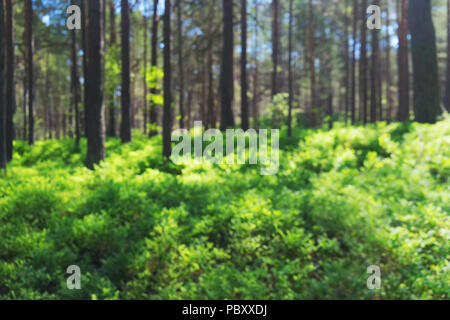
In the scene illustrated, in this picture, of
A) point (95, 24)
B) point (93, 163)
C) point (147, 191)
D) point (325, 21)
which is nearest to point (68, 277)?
point (147, 191)

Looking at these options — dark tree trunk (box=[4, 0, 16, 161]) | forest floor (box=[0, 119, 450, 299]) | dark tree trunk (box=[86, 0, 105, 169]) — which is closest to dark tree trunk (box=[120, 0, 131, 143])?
dark tree trunk (box=[4, 0, 16, 161])

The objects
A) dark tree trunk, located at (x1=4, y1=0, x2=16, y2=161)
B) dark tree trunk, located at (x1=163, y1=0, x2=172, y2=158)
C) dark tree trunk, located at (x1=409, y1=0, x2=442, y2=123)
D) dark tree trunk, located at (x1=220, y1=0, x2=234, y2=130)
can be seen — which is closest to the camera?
dark tree trunk, located at (x1=163, y1=0, x2=172, y2=158)

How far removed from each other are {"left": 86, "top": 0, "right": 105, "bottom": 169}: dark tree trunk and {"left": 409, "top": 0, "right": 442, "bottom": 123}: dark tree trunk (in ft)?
31.5

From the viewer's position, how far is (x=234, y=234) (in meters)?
5.00

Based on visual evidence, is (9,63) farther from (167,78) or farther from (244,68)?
(244,68)

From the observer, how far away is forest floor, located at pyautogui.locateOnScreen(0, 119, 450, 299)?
407 centimetres

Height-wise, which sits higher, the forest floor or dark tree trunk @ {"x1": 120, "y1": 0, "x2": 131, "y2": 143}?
dark tree trunk @ {"x1": 120, "y1": 0, "x2": 131, "y2": 143}

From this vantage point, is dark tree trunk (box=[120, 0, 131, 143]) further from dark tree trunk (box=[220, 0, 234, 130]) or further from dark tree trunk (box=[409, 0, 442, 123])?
dark tree trunk (box=[409, 0, 442, 123])

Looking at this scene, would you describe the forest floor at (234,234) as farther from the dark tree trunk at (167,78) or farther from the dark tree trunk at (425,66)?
the dark tree trunk at (425,66)

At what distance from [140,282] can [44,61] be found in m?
36.0

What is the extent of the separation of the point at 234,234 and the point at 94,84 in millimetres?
6301

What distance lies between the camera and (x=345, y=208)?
520 cm

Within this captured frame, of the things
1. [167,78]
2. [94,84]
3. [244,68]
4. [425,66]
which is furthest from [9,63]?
[425,66]
